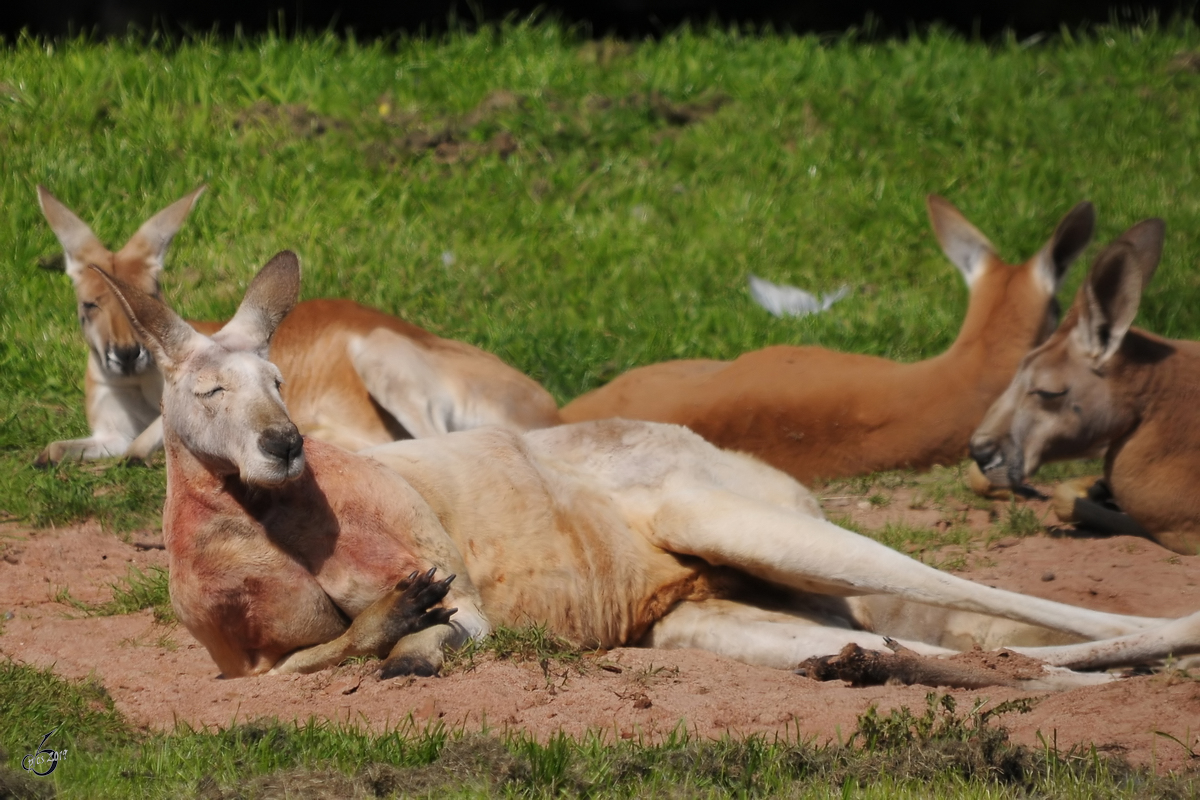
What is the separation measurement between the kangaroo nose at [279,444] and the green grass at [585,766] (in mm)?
677

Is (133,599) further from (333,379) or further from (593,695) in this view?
(593,695)

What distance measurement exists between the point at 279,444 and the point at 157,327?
0.51 metres

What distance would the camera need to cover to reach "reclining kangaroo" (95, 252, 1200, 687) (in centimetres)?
396

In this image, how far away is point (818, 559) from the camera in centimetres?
450

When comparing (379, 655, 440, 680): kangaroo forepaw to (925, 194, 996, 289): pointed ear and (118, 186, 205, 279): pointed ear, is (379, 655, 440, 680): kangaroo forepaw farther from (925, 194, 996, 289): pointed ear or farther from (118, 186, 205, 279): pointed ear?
(925, 194, 996, 289): pointed ear

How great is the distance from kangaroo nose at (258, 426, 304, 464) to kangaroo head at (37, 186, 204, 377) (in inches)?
129

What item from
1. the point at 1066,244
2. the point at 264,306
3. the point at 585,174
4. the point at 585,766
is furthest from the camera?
the point at 585,174

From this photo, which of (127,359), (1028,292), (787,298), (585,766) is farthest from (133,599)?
(787,298)

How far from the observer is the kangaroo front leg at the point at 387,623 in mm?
3939

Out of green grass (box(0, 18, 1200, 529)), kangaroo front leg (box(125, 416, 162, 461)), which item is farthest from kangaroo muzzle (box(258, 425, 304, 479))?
green grass (box(0, 18, 1200, 529))

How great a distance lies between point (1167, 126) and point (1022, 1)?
2.86 meters

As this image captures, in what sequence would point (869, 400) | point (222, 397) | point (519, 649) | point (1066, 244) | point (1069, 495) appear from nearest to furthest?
point (222, 397) → point (519, 649) → point (1069, 495) → point (869, 400) → point (1066, 244)

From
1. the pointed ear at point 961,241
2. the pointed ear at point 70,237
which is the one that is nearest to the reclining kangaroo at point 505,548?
the pointed ear at point 961,241

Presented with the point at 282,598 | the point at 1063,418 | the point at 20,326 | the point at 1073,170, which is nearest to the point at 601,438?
the point at 282,598
